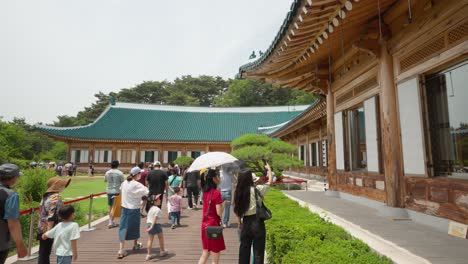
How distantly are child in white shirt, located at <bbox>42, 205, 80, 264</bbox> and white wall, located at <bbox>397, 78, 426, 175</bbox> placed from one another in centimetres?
529

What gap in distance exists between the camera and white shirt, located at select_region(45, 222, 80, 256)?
3.60m

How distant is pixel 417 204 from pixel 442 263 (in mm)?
2261

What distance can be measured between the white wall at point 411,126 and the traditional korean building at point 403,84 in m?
0.02

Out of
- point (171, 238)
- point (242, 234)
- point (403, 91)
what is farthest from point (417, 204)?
point (171, 238)

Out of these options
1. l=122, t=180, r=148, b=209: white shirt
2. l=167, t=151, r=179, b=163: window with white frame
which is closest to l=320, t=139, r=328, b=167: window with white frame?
l=122, t=180, r=148, b=209: white shirt

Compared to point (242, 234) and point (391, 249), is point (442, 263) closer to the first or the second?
point (391, 249)

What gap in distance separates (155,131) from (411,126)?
30.9 meters

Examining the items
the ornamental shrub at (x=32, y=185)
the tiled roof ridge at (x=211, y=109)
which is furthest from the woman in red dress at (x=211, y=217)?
the tiled roof ridge at (x=211, y=109)

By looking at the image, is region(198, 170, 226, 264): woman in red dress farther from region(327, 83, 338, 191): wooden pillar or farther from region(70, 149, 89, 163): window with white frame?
region(70, 149, 89, 163): window with white frame

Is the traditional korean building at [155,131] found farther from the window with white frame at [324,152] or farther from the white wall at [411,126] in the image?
the white wall at [411,126]

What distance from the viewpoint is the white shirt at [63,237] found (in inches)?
142

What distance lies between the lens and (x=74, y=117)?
5981cm

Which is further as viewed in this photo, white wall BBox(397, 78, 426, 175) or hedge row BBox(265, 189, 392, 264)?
white wall BBox(397, 78, 426, 175)

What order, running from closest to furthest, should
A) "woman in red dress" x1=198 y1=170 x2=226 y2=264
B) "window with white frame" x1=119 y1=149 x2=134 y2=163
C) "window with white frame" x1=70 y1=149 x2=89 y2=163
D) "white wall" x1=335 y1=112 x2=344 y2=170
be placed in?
"woman in red dress" x1=198 y1=170 x2=226 y2=264
"white wall" x1=335 y1=112 x2=344 y2=170
"window with white frame" x1=70 y1=149 x2=89 y2=163
"window with white frame" x1=119 y1=149 x2=134 y2=163
